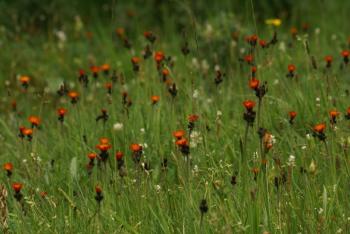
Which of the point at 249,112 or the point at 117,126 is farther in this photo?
the point at 117,126

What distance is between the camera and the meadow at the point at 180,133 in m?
2.90

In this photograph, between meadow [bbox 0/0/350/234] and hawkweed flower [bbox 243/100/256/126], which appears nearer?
hawkweed flower [bbox 243/100/256/126]

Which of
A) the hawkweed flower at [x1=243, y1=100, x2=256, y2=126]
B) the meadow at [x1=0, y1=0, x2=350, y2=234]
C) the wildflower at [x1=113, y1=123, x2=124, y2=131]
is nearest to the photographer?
the hawkweed flower at [x1=243, y1=100, x2=256, y2=126]

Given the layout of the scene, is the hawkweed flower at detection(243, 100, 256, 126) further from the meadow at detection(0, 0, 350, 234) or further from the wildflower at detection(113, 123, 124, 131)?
the wildflower at detection(113, 123, 124, 131)

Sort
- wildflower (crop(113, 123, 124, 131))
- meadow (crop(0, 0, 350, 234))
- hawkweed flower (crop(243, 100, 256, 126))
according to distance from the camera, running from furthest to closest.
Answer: wildflower (crop(113, 123, 124, 131)), meadow (crop(0, 0, 350, 234)), hawkweed flower (crop(243, 100, 256, 126))

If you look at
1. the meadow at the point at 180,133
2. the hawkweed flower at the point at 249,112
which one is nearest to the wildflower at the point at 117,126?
the meadow at the point at 180,133

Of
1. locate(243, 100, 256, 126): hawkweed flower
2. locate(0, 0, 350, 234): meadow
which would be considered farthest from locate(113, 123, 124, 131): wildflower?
locate(243, 100, 256, 126): hawkweed flower

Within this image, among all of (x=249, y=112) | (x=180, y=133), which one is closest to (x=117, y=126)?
(x=180, y=133)

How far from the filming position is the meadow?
2900mm

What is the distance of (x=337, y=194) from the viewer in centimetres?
305

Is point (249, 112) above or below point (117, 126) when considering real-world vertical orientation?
above

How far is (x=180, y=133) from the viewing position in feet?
9.55

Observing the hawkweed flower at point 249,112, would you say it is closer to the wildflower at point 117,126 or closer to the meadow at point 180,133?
the meadow at point 180,133

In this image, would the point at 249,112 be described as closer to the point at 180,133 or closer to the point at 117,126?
the point at 180,133
